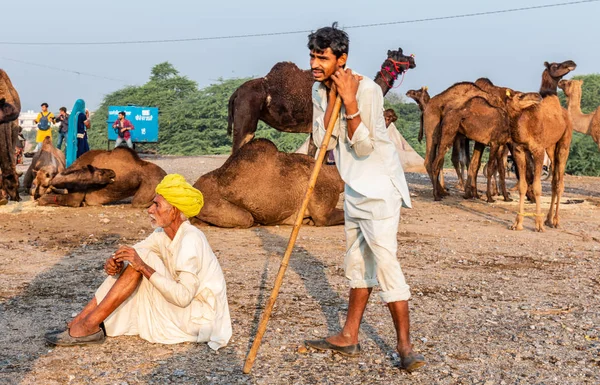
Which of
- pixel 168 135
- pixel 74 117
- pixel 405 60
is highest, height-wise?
pixel 405 60

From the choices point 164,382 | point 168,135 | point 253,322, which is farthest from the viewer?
point 168,135

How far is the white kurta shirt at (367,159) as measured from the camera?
4.20 m

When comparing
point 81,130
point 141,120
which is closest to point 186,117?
point 141,120

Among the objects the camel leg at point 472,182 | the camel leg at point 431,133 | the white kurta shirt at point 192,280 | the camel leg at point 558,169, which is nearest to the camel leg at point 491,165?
the camel leg at point 472,182

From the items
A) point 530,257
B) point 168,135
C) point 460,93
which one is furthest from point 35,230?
point 168,135

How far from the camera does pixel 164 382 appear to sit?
13.1 feet

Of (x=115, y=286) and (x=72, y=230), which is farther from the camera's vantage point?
(x=72, y=230)

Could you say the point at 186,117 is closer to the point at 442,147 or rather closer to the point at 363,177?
the point at 442,147

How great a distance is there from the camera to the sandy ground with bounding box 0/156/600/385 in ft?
13.8

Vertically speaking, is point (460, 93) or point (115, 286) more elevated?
point (460, 93)

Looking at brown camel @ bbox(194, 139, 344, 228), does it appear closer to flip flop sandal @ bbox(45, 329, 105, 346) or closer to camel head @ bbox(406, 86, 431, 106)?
flip flop sandal @ bbox(45, 329, 105, 346)

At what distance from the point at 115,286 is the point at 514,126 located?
662cm

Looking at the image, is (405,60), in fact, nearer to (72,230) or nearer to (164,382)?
(72,230)

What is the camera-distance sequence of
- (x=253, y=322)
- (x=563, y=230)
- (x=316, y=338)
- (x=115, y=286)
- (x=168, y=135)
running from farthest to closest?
1. (x=168, y=135)
2. (x=563, y=230)
3. (x=253, y=322)
4. (x=316, y=338)
5. (x=115, y=286)
